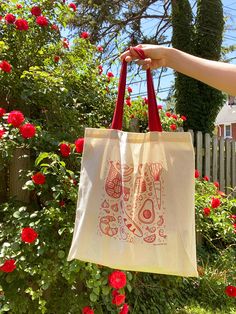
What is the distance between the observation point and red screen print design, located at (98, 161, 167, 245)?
136 cm

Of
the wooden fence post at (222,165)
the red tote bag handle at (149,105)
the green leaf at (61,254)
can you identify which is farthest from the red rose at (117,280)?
the wooden fence post at (222,165)

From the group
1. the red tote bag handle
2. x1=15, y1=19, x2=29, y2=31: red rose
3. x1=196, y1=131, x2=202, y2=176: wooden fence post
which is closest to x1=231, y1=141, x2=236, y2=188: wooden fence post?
x1=196, y1=131, x2=202, y2=176: wooden fence post

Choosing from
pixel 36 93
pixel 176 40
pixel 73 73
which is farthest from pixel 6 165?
pixel 176 40

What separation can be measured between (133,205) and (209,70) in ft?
1.56

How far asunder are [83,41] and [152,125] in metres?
1.96

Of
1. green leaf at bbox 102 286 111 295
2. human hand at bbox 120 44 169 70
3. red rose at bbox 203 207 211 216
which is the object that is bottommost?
green leaf at bbox 102 286 111 295

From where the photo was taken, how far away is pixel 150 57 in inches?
56.9

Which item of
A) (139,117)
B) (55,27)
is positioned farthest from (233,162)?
(55,27)

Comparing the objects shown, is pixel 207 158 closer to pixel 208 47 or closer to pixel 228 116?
pixel 208 47

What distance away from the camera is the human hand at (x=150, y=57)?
1430 mm

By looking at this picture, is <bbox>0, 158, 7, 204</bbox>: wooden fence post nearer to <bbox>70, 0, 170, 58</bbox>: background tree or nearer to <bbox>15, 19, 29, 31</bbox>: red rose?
<bbox>15, 19, 29, 31</bbox>: red rose

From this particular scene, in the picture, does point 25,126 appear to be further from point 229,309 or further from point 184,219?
point 229,309

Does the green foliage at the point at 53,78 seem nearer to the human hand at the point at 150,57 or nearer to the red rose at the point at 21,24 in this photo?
the red rose at the point at 21,24

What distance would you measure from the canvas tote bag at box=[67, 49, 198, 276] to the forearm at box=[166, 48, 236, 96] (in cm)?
10
